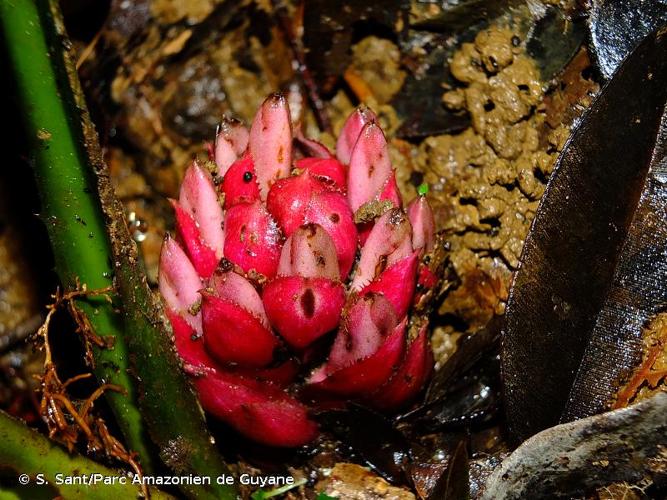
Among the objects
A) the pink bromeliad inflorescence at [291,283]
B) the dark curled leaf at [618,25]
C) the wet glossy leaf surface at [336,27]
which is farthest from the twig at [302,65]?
the dark curled leaf at [618,25]

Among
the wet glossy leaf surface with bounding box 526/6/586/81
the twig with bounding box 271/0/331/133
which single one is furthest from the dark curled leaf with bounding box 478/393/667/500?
the twig with bounding box 271/0/331/133

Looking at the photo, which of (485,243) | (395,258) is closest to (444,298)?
(485,243)

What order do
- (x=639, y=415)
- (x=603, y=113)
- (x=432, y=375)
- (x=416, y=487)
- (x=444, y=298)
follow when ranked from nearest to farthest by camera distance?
(x=639, y=415) < (x=603, y=113) < (x=416, y=487) < (x=432, y=375) < (x=444, y=298)

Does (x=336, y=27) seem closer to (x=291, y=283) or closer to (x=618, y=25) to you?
(x=618, y=25)

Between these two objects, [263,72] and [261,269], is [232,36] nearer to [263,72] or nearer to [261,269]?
[263,72]

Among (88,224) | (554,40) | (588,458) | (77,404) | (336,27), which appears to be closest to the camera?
(588,458)

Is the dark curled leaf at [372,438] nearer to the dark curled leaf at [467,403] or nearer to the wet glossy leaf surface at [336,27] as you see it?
the dark curled leaf at [467,403]

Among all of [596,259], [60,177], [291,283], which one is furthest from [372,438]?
[60,177]
